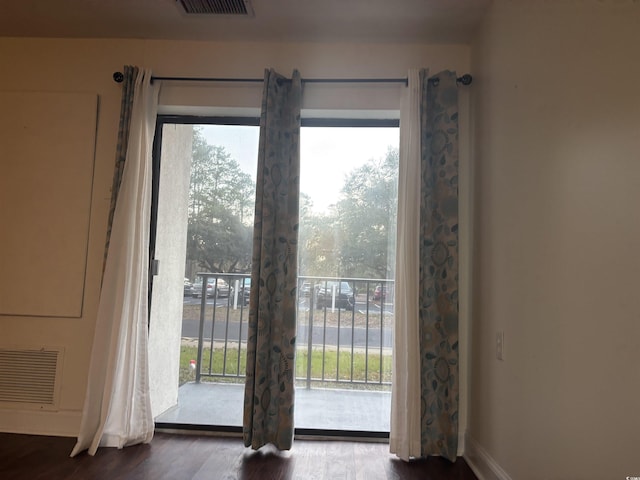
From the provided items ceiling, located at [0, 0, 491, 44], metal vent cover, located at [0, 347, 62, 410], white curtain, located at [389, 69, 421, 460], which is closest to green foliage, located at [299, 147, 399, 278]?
white curtain, located at [389, 69, 421, 460]

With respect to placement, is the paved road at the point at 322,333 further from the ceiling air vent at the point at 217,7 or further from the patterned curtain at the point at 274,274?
the ceiling air vent at the point at 217,7

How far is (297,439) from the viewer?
2.21 meters

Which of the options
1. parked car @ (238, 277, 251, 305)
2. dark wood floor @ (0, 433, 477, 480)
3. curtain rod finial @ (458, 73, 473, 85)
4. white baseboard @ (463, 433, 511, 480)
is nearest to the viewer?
white baseboard @ (463, 433, 511, 480)

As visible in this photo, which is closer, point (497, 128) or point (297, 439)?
point (497, 128)

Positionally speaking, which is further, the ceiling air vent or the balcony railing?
the balcony railing

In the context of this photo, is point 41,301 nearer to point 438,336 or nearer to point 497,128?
point 438,336

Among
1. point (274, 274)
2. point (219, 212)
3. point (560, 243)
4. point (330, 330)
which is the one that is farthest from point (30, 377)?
point (560, 243)

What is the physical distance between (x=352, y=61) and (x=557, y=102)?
136cm

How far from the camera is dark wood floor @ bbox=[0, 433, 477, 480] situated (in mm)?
1816

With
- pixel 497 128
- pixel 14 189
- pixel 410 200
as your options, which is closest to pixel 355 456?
pixel 410 200

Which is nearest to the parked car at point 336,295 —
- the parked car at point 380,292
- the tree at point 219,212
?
the parked car at point 380,292

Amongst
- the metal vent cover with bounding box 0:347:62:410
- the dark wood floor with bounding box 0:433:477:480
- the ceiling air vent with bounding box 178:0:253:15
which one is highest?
the ceiling air vent with bounding box 178:0:253:15

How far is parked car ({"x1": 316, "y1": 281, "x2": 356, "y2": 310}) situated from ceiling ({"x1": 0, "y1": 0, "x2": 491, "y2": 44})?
1.59 metres

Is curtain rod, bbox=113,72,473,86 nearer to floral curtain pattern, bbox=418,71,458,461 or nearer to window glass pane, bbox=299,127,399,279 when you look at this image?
floral curtain pattern, bbox=418,71,458,461
